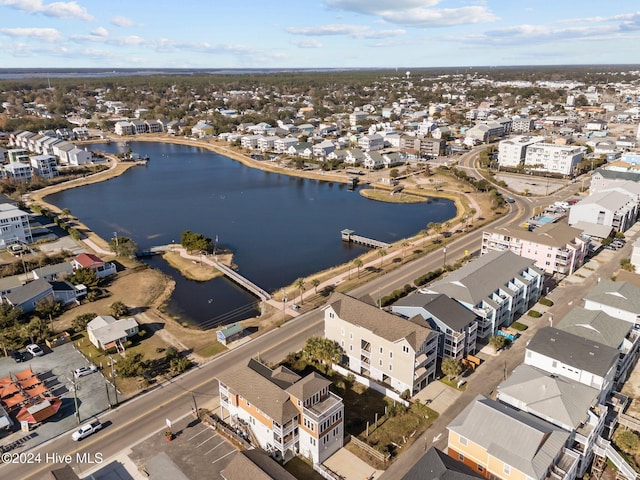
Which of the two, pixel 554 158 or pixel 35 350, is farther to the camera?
pixel 554 158

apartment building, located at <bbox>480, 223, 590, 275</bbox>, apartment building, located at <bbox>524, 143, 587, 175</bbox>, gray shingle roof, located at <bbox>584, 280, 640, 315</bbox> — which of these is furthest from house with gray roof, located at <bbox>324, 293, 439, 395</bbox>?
apartment building, located at <bbox>524, 143, 587, 175</bbox>

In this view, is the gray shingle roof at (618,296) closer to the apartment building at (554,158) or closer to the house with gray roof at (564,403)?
the house with gray roof at (564,403)

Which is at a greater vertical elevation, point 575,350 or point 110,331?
point 575,350

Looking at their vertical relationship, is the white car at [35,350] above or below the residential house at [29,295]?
below

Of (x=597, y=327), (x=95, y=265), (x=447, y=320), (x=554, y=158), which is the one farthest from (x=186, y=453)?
(x=554, y=158)

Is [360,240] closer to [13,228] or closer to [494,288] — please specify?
[494,288]

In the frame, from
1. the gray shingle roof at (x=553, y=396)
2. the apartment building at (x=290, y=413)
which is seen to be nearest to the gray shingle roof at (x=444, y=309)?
the gray shingle roof at (x=553, y=396)
